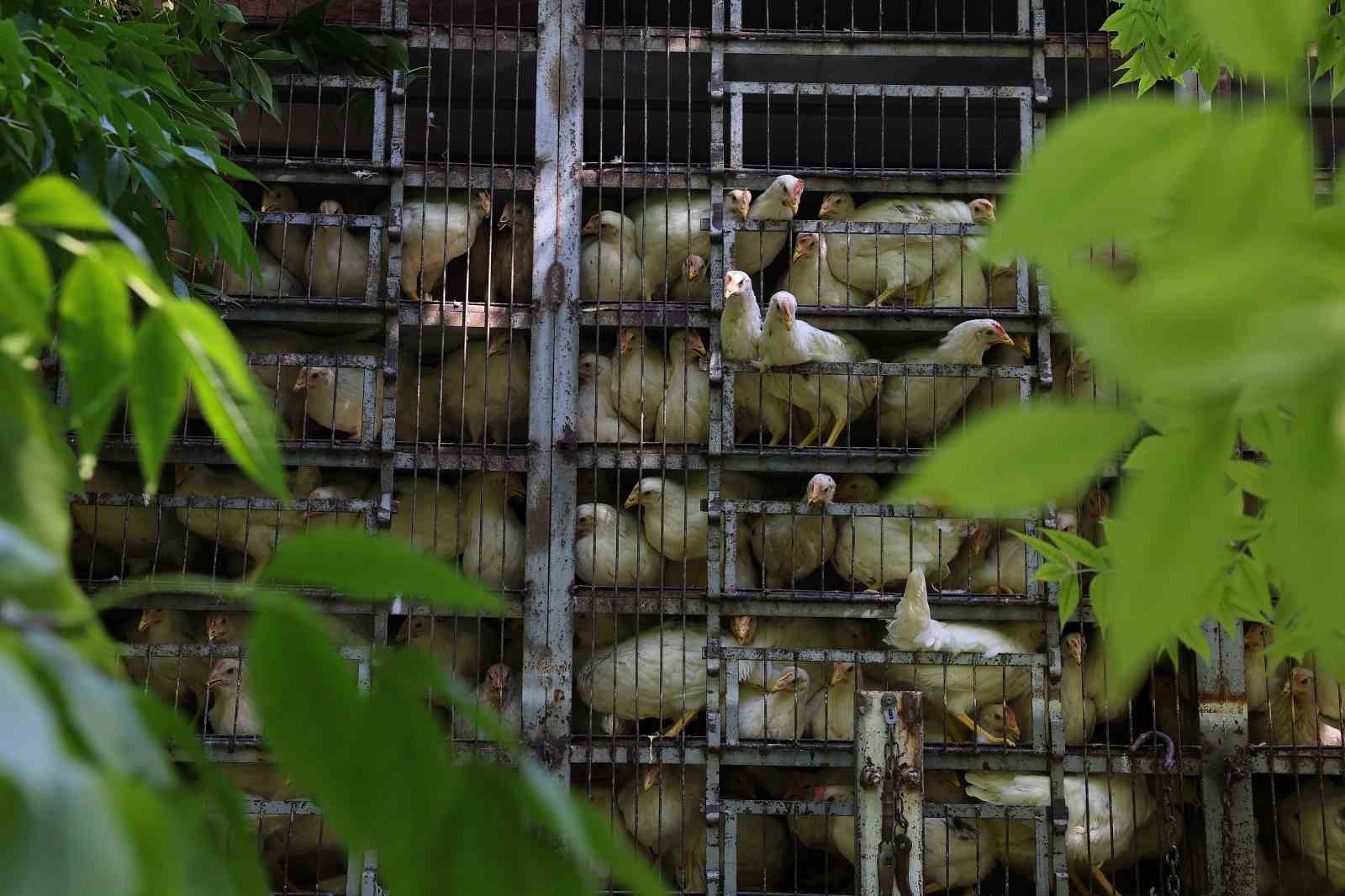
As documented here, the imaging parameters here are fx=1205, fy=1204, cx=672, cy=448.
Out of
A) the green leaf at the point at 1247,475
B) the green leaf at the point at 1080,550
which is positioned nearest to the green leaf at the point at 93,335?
the green leaf at the point at 1247,475

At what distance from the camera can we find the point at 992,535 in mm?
2508

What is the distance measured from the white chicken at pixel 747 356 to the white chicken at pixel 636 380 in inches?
6.4

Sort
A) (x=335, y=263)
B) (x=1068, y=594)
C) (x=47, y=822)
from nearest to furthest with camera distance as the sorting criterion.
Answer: (x=47, y=822), (x=1068, y=594), (x=335, y=263)

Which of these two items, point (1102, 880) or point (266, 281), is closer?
point (1102, 880)

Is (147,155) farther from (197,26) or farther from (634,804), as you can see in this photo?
(634,804)

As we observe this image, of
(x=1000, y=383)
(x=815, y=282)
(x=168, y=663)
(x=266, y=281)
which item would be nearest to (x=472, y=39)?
(x=266, y=281)

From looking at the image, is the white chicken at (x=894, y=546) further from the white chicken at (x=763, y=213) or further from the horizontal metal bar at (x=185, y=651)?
the horizontal metal bar at (x=185, y=651)

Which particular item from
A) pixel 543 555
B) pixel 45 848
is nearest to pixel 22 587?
pixel 45 848

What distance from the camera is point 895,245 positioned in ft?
8.21

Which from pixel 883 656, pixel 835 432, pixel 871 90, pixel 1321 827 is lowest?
pixel 1321 827

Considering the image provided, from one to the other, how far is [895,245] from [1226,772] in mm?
1204

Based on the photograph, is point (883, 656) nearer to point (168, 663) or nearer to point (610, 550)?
point (610, 550)

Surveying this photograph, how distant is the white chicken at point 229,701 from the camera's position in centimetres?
229

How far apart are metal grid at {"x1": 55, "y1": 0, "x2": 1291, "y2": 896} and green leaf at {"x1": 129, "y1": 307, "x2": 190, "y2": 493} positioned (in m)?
1.99
